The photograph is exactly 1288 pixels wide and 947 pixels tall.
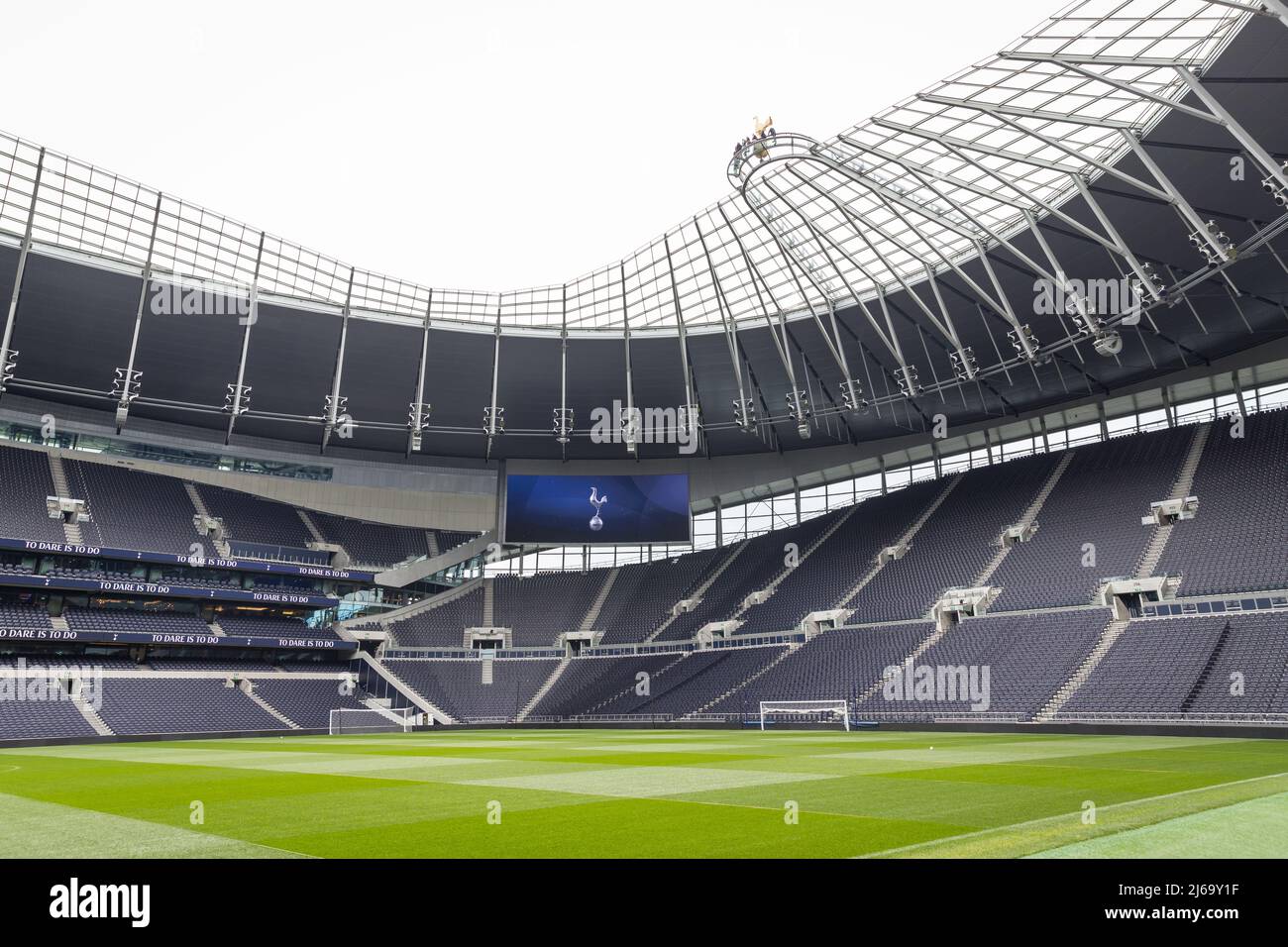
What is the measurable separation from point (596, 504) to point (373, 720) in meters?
22.5

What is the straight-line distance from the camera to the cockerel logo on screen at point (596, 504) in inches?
2687

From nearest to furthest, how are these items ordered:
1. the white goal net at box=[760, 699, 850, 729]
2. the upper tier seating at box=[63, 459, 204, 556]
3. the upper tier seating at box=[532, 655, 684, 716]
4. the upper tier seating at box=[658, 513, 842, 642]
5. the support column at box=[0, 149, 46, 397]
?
the white goal net at box=[760, 699, 850, 729], the support column at box=[0, 149, 46, 397], the upper tier seating at box=[63, 459, 204, 556], the upper tier seating at box=[532, 655, 684, 716], the upper tier seating at box=[658, 513, 842, 642]

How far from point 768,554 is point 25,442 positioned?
4947 cm

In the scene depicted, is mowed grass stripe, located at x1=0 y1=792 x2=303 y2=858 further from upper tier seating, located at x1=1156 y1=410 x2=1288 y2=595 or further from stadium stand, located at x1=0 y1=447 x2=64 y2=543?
stadium stand, located at x1=0 y1=447 x2=64 y2=543

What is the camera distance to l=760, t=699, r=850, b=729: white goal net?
42656mm

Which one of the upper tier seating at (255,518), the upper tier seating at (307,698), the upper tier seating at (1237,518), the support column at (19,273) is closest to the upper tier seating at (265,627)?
the upper tier seating at (307,698)

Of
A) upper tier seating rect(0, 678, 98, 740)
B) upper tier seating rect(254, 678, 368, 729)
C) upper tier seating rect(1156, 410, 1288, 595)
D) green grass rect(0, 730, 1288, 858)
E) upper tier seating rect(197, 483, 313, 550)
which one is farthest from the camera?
upper tier seating rect(197, 483, 313, 550)

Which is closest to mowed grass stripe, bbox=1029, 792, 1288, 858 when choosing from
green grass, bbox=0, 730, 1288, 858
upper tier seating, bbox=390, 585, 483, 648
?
green grass, bbox=0, 730, 1288, 858

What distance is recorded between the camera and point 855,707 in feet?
142

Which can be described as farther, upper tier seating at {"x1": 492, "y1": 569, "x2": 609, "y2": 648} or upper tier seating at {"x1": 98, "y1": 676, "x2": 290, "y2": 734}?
→ upper tier seating at {"x1": 492, "y1": 569, "x2": 609, "y2": 648}

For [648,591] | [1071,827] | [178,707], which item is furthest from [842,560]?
[1071,827]
